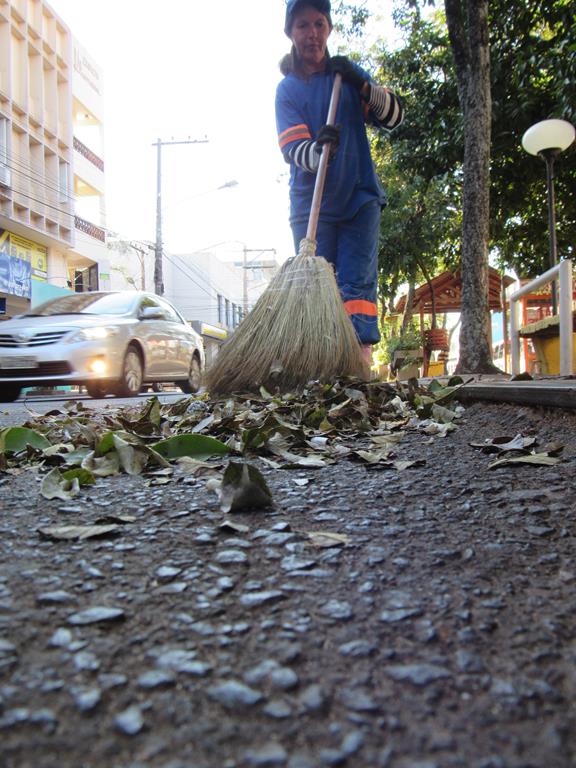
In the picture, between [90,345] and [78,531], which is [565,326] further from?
[90,345]

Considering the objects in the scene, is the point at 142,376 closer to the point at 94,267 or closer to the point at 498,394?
the point at 498,394

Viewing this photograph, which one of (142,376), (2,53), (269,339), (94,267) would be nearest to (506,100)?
(142,376)

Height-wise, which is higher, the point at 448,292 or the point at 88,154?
the point at 88,154

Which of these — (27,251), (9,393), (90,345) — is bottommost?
(9,393)

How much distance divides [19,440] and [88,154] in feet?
77.3

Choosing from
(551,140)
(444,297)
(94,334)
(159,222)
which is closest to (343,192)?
(94,334)

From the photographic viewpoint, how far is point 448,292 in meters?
16.6

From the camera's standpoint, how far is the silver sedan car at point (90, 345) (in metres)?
5.89

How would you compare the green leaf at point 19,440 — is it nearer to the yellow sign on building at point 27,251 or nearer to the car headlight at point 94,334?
the car headlight at point 94,334

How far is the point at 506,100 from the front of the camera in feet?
28.7

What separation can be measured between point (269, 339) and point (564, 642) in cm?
295

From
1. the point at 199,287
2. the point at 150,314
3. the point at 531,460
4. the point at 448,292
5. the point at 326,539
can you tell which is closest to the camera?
the point at 326,539

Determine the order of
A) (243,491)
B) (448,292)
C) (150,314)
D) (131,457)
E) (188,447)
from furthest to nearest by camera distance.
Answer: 1. (448,292)
2. (150,314)
3. (188,447)
4. (131,457)
5. (243,491)

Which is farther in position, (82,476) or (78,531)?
(82,476)
